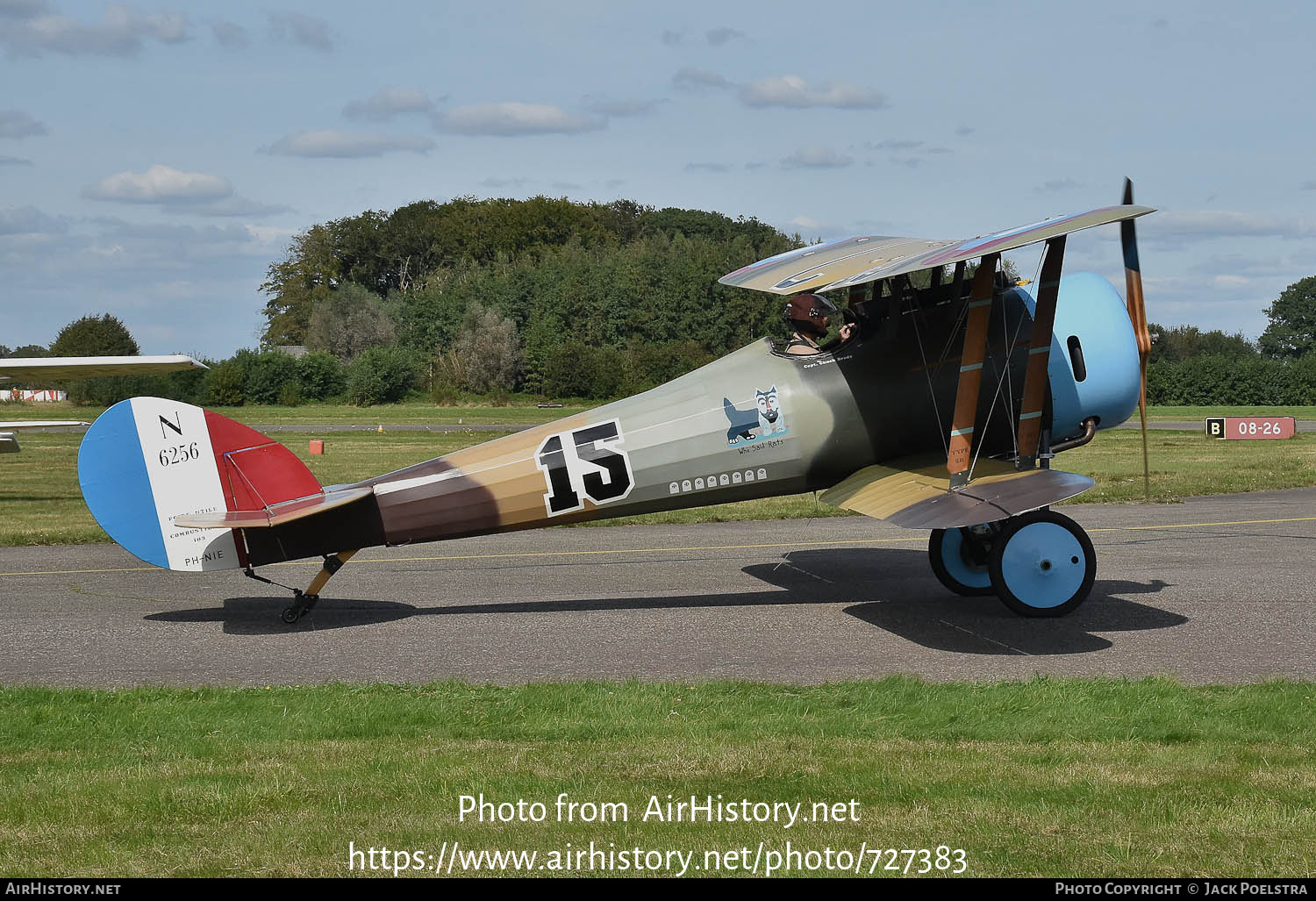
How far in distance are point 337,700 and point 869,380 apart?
5.70 meters

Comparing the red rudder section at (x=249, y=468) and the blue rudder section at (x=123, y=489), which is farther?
the red rudder section at (x=249, y=468)

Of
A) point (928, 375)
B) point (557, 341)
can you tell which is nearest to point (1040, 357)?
point (928, 375)

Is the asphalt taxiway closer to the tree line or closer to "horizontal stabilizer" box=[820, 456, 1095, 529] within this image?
"horizontal stabilizer" box=[820, 456, 1095, 529]

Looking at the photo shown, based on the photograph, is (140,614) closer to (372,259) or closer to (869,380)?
(869,380)

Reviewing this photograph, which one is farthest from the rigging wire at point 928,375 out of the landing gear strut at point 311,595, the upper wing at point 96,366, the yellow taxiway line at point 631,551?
the upper wing at point 96,366

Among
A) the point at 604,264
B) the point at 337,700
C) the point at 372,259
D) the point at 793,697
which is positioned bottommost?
the point at 793,697

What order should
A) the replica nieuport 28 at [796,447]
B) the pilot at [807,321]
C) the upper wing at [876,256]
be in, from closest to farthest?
the upper wing at [876,256] → the replica nieuport 28 at [796,447] → the pilot at [807,321]

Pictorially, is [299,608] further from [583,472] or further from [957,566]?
[957,566]

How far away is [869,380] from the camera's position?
11.3 m

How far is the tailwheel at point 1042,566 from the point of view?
10.6 m

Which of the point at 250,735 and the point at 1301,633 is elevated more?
the point at 250,735

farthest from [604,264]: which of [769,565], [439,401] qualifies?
[769,565]

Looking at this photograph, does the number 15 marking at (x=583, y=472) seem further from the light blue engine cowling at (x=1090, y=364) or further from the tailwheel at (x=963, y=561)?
the light blue engine cowling at (x=1090, y=364)

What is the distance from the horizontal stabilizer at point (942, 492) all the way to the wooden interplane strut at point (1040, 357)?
0.84 ft
